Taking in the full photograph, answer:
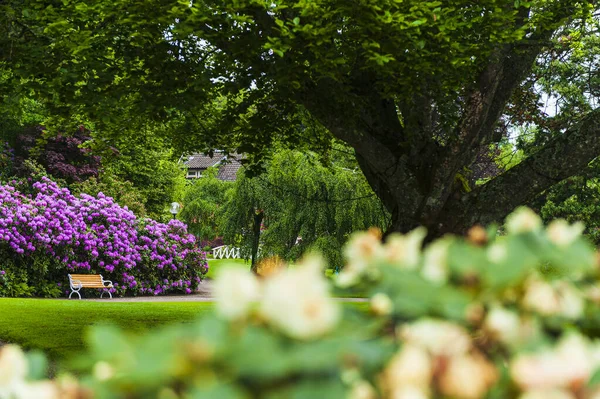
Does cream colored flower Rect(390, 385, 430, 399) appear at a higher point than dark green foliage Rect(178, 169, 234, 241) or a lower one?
lower

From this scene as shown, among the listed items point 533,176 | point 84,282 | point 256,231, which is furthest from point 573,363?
point 256,231

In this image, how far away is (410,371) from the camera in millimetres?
1066

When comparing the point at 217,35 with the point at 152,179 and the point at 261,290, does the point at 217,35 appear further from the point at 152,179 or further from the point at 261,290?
the point at 152,179

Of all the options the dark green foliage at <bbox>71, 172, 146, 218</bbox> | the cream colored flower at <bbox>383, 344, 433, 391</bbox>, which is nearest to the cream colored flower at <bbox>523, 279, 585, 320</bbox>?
the cream colored flower at <bbox>383, 344, 433, 391</bbox>

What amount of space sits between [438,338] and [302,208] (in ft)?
58.8

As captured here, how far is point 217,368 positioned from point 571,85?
889 inches

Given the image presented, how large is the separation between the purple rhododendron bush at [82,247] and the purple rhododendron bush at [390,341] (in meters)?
16.9

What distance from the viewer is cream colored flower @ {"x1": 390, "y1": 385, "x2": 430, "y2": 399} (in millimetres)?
Result: 1046

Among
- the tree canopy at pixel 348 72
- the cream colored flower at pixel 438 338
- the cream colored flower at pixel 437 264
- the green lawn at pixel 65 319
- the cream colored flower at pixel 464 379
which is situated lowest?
the green lawn at pixel 65 319

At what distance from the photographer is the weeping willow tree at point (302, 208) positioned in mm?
18594

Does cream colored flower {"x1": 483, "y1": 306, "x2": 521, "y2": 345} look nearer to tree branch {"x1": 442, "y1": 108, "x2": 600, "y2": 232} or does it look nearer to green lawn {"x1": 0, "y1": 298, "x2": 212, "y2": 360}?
tree branch {"x1": 442, "y1": 108, "x2": 600, "y2": 232}

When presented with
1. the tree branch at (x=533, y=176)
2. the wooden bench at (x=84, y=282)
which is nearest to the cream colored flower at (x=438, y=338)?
the tree branch at (x=533, y=176)

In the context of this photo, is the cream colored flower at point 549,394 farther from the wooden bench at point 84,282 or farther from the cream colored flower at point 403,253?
the wooden bench at point 84,282

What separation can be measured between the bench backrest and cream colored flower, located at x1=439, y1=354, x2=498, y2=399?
17558 mm
